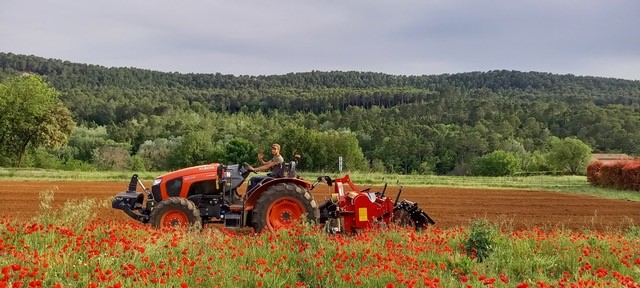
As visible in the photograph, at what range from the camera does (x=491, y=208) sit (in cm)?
1845

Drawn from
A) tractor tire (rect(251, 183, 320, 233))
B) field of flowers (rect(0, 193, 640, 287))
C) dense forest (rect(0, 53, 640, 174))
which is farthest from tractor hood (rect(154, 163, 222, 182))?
dense forest (rect(0, 53, 640, 174))

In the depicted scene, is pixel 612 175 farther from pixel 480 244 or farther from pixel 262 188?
pixel 480 244

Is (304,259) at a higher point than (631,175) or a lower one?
higher

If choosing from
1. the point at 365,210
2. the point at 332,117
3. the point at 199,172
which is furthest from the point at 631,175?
the point at 332,117

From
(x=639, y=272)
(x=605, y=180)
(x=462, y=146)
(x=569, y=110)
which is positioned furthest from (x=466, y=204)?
(x=569, y=110)

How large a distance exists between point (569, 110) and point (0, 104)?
314 ft

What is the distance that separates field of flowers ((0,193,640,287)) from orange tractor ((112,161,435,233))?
116 cm

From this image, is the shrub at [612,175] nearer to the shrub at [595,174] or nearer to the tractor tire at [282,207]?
the shrub at [595,174]

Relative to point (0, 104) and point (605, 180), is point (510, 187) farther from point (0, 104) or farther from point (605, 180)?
point (0, 104)

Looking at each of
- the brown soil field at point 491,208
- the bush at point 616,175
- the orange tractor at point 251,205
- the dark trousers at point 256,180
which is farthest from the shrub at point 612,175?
the dark trousers at point 256,180

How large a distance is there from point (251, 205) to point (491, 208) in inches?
425

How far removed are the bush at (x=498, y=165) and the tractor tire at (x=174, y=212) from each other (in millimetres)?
67093

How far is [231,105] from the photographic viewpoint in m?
150

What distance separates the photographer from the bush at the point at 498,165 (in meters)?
72.6
